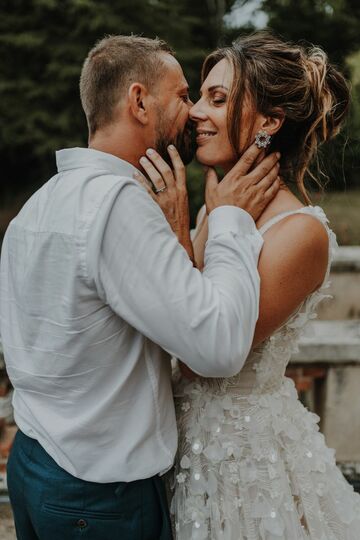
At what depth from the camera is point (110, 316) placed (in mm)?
1504

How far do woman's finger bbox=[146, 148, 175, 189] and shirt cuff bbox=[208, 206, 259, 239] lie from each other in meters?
0.16

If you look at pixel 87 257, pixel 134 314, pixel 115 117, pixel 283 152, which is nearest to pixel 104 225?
pixel 87 257

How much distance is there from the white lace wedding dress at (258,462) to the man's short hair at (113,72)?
58 cm

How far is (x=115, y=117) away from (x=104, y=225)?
476mm

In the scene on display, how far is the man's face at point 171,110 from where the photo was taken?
182cm

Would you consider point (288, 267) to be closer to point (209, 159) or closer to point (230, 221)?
point (230, 221)

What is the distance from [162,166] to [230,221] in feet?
0.91

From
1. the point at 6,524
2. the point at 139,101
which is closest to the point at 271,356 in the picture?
the point at 139,101

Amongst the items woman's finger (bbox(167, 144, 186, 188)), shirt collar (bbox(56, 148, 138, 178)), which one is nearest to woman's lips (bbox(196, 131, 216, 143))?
woman's finger (bbox(167, 144, 186, 188))

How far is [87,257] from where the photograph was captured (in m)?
1.43

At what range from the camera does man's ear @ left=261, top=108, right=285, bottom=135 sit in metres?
2.01

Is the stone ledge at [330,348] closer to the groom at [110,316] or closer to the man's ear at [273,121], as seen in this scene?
the man's ear at [273,121]

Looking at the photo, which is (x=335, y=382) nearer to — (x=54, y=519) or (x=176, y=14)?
(x=54, y=519)

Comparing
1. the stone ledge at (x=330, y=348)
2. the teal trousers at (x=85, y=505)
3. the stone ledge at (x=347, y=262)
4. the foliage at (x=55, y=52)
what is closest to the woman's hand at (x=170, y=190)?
the teal trousers at (x=85, y=505)
